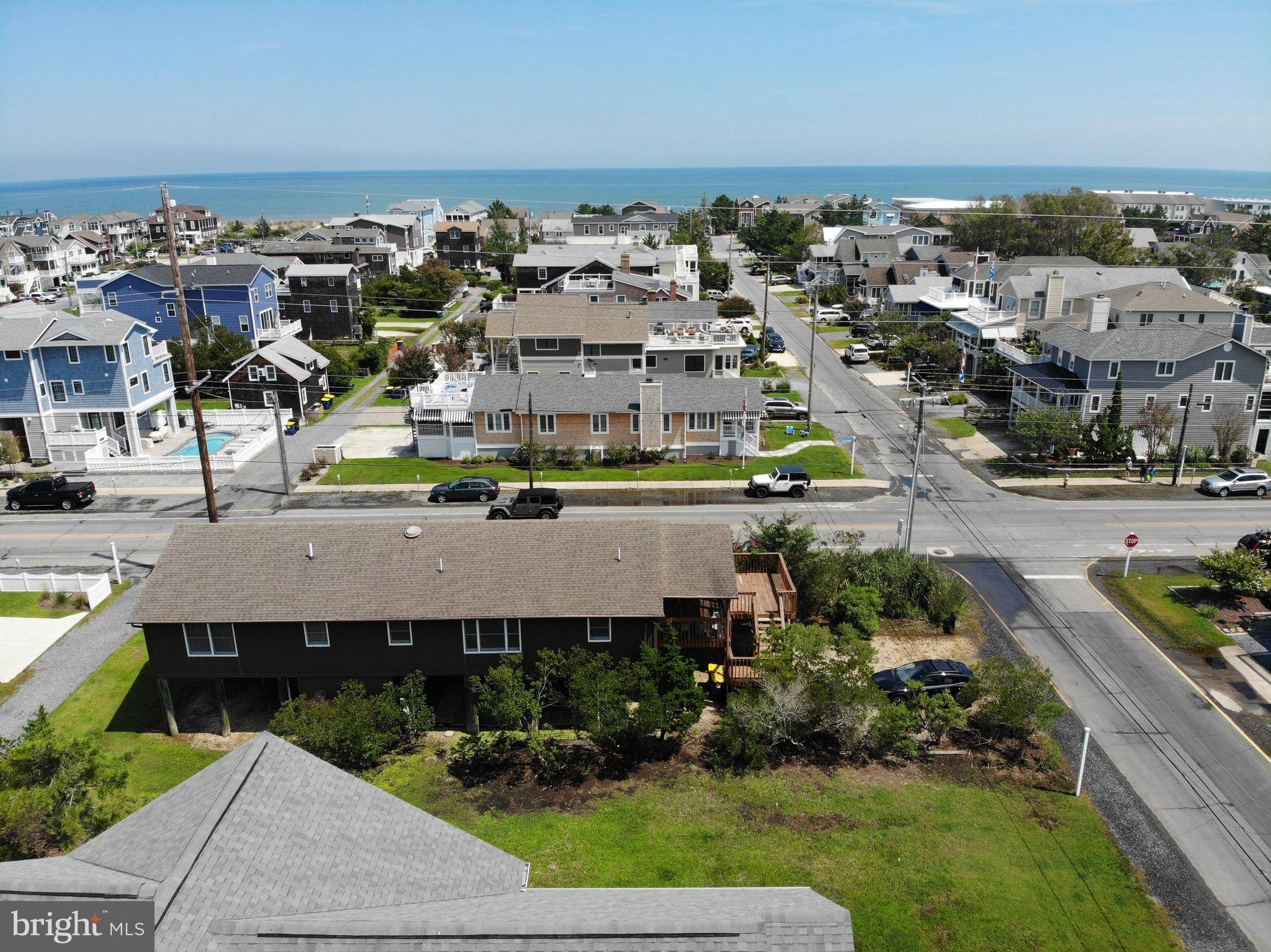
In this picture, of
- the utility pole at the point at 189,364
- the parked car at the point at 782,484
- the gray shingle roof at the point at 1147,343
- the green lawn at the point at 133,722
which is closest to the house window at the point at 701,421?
the parked car at the point at 782,484

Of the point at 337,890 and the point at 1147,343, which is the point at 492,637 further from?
the point at 1147,343

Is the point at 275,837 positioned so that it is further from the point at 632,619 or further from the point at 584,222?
the point at 584,222

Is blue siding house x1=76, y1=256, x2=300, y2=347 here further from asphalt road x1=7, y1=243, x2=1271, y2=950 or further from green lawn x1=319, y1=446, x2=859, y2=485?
asphalt road x1=7, y1=243, x2=1271, y2=950

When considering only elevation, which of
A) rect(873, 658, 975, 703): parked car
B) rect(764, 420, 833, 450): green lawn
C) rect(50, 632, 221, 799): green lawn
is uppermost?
rect(873, 658, 975, 703): parked car

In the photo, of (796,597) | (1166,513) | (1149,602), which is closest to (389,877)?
(796,597)

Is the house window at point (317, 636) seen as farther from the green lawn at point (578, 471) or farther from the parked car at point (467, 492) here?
the green lawn at point (578, 471)

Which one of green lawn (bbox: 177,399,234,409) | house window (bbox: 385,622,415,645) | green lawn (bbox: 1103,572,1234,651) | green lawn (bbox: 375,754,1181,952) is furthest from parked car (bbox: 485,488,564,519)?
green lawn (bbox: 177,399,234,409)
